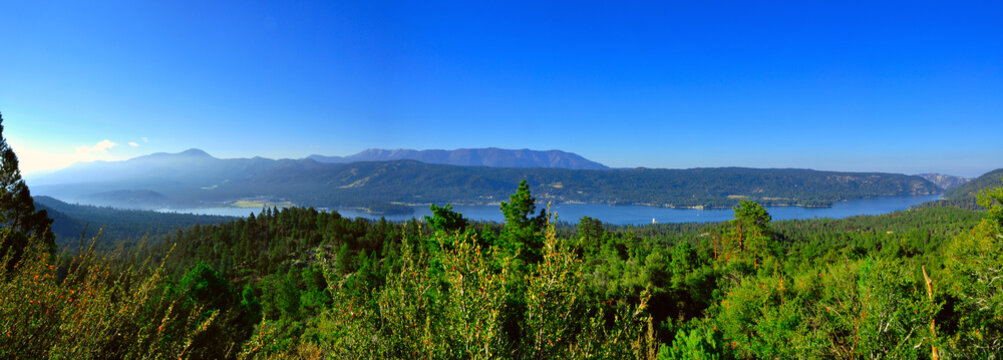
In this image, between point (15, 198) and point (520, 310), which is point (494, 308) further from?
point (15, 198)

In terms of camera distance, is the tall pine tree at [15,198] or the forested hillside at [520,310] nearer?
the forested hillside at [520,310]

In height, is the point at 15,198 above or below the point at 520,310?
above

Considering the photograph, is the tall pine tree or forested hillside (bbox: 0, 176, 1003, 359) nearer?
forested hillside (bbox: 0, 176, 1003, 359)

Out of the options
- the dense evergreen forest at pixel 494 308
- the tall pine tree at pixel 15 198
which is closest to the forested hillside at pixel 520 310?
the dense evergreen forest at pixel 494 308

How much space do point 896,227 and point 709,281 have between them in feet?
596

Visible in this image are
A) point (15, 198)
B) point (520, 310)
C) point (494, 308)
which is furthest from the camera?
point (15, 198)

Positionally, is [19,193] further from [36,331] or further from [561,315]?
[561,315]

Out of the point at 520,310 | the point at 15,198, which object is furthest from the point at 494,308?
the point at 15,198

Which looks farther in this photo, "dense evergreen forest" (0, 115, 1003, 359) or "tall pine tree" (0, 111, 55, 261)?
"tall pine tree" (0, 111, 55, 261)

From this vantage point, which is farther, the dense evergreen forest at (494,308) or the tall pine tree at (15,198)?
the tall pine tree at (15,198)

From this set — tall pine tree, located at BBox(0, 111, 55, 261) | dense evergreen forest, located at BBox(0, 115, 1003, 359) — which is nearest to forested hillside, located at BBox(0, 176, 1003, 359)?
dense evergreen forest, located at BBox(0, 115, 1003, 359)

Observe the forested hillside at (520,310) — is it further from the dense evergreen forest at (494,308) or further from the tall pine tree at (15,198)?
the tall pine tree at (15,198)

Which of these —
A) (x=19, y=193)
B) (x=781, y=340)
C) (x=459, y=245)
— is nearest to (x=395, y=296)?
(x=459, y=245)

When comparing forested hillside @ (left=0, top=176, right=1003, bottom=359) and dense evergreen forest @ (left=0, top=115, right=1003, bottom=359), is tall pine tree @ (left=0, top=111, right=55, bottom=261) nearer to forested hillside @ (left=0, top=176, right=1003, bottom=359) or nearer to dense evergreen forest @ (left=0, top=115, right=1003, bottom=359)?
dense evergreen forest @ (left=0, top=115, right=1003, bottom=359)
